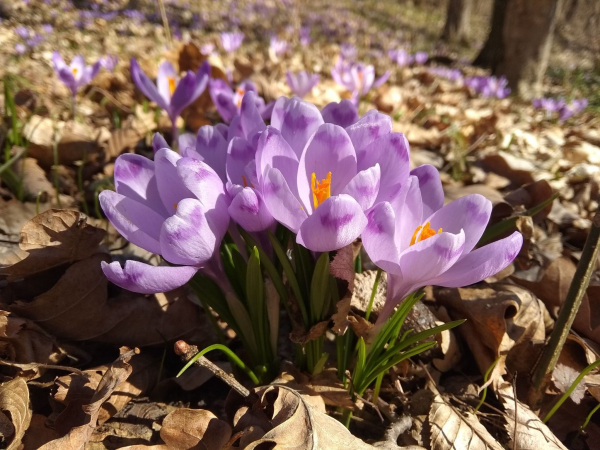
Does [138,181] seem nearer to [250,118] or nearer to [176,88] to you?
[250,118]

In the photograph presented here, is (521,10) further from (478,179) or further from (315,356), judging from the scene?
(315,356)

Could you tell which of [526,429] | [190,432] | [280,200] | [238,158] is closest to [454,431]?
[526,429]

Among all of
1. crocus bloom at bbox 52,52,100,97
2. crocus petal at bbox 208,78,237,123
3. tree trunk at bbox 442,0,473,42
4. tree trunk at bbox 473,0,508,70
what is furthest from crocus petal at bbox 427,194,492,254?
tree trunk at bbox 442,0,473,42

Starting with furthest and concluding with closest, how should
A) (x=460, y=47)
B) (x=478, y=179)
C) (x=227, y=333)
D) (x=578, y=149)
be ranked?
(x=460, y=47)
(x=578, y=149)
(x=478, y=179)
(x=227, y=333)

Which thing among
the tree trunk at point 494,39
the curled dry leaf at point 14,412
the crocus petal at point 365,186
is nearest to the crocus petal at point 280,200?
the crocus petal at point 365,186

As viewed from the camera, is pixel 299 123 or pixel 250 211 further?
pixel 299 123

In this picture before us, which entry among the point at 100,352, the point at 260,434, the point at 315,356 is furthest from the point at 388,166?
the point at 100,352
